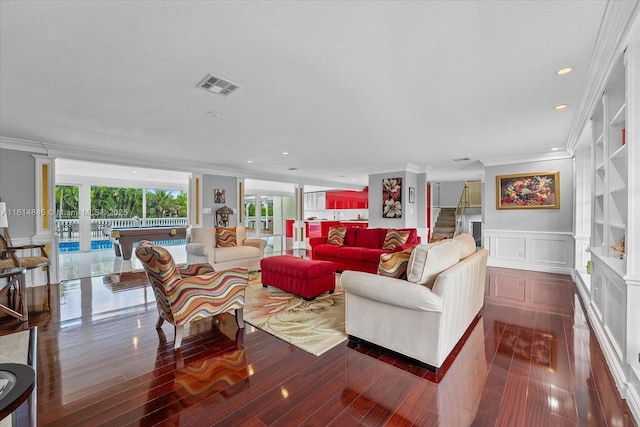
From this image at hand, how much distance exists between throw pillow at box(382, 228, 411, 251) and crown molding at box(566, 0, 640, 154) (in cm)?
300

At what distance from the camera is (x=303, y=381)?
206cm

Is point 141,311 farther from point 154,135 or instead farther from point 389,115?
point 389,115

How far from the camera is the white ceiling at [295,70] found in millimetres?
1706

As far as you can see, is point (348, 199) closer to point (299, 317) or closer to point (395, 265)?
point (299, 317)

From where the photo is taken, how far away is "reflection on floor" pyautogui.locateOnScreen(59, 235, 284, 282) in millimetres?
5609

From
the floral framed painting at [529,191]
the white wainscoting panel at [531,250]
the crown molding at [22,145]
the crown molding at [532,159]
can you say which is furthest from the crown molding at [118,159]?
the white wainscoting panel at [531,250]

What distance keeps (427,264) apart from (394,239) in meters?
3.12

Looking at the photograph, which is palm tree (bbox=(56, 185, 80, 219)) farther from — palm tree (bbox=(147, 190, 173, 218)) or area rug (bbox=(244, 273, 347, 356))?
area rug (bbox=(244, 273, 347, 356))

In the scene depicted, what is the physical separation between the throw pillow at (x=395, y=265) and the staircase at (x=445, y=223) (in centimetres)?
878

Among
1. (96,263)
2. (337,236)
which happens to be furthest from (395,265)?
(96,263)

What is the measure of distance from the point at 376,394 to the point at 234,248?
4.34 metres

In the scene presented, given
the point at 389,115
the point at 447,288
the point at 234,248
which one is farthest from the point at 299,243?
the point at 447,288

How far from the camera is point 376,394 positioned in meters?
1.92

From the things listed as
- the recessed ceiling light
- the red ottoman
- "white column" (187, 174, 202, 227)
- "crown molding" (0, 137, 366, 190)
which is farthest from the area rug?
"crown molding" (0, 137, 366, 190)
